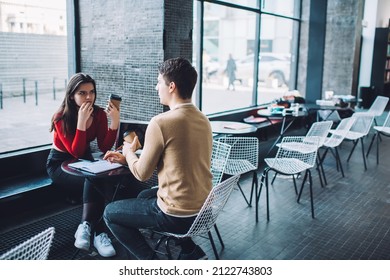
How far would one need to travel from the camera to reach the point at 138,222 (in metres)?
2.36

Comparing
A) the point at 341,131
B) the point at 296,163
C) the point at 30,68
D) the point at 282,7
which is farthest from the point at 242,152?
the point at 282,7

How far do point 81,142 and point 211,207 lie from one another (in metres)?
1.20

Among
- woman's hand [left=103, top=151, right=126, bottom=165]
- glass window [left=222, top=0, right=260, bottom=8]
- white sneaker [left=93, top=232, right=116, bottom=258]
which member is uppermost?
glass window [left=222, top=0, right=260, bottom=8]

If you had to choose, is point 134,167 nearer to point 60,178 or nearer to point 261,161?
point 60,178

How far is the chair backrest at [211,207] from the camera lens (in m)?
2.25

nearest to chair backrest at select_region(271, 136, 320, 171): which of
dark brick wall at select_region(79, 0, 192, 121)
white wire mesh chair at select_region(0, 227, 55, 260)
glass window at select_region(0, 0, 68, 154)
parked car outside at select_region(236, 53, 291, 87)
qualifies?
dark brick wall at select_region(79, 0, 192, 121)

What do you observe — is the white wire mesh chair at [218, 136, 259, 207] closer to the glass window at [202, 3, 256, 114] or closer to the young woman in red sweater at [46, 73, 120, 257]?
the young woman in red sweater at [46, 73, 120, 257]

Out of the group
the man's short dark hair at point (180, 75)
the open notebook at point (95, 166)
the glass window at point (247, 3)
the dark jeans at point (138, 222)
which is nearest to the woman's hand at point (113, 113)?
the open notebook at point (95, 166)

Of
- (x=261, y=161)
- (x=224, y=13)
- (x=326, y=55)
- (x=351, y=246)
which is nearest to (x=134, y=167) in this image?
(x=351, y=246)

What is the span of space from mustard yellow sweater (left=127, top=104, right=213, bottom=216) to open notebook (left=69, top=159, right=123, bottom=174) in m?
0.55

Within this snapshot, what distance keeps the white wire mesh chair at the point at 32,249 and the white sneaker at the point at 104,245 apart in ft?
4.60

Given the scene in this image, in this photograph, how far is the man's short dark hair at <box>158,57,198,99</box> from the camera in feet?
7.16

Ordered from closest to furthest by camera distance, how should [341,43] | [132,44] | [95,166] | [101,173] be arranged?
[101,173]
[95,166]
[132,44]
[341,43]

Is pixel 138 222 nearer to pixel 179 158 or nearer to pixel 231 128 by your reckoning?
pixel 179 158
